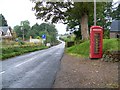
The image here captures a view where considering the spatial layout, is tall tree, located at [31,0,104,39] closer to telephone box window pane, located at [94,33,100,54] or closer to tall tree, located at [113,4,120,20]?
telephone box window pane, located at [94,33,100,54]

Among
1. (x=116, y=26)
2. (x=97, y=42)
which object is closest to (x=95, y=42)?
(x=97, y=42)

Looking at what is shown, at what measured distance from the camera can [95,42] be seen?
18.8 m

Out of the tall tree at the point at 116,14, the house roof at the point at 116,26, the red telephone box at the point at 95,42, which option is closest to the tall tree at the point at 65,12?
the red telephone box at the point at 95,42

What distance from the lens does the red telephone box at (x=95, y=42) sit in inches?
723

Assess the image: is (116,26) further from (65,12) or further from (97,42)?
(97,42)

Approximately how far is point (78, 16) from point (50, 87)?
25.5 meters

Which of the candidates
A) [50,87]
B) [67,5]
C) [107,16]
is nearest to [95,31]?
[50,87]

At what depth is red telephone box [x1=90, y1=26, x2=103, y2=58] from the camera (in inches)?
723

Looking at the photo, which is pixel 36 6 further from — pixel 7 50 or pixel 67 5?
pixel 7 50

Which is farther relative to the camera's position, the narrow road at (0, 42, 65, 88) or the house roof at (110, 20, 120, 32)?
the house roof at (110, 20, 120, 32)

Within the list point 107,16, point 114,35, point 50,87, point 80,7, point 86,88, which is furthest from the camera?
point 107,16

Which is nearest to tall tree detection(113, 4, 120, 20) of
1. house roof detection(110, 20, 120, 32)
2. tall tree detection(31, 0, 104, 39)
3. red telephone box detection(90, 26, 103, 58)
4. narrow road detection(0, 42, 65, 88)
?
house roof detection(110, 20, 120, 32)

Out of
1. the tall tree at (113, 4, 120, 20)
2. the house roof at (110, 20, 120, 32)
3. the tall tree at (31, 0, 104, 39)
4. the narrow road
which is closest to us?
the narrow road

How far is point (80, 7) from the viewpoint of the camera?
98.3 feet
